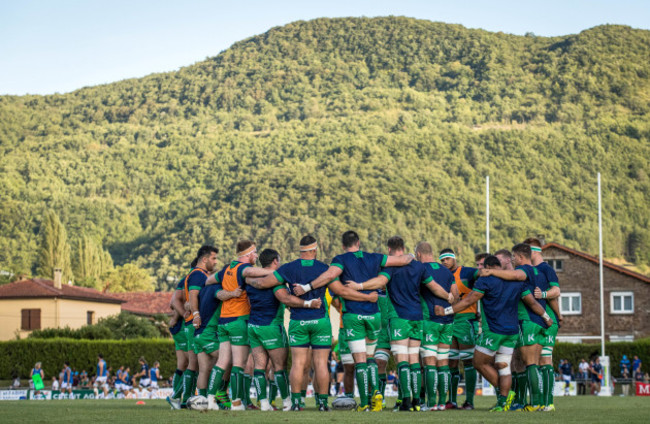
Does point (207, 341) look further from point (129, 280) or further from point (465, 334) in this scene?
point (129, 280)

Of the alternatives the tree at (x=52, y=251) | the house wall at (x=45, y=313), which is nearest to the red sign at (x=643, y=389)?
the house wall at (x=45, y=313)

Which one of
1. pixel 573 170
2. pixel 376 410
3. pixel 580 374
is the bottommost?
pixel 580 374

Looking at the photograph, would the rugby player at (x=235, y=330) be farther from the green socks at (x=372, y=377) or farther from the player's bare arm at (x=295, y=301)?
the green socks at (x=372, y=377)

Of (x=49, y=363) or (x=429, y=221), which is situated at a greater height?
(x=429, y=221)

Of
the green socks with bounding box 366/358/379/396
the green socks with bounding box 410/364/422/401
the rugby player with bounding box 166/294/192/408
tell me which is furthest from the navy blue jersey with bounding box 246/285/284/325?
the rugby player with bounding box 166/294/192/408

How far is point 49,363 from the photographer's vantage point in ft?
178

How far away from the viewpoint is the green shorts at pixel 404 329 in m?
14.7

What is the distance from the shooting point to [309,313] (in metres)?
14.3

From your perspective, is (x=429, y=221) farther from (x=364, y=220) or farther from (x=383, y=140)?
(x=383, y=140)

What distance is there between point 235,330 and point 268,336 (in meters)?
0.69

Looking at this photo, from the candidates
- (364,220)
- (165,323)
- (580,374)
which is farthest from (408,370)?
(364,220)

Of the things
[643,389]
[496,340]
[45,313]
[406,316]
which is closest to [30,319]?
[45,313]

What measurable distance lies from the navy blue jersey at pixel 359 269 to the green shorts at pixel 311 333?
425 millimetres

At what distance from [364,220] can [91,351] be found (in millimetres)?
97502
